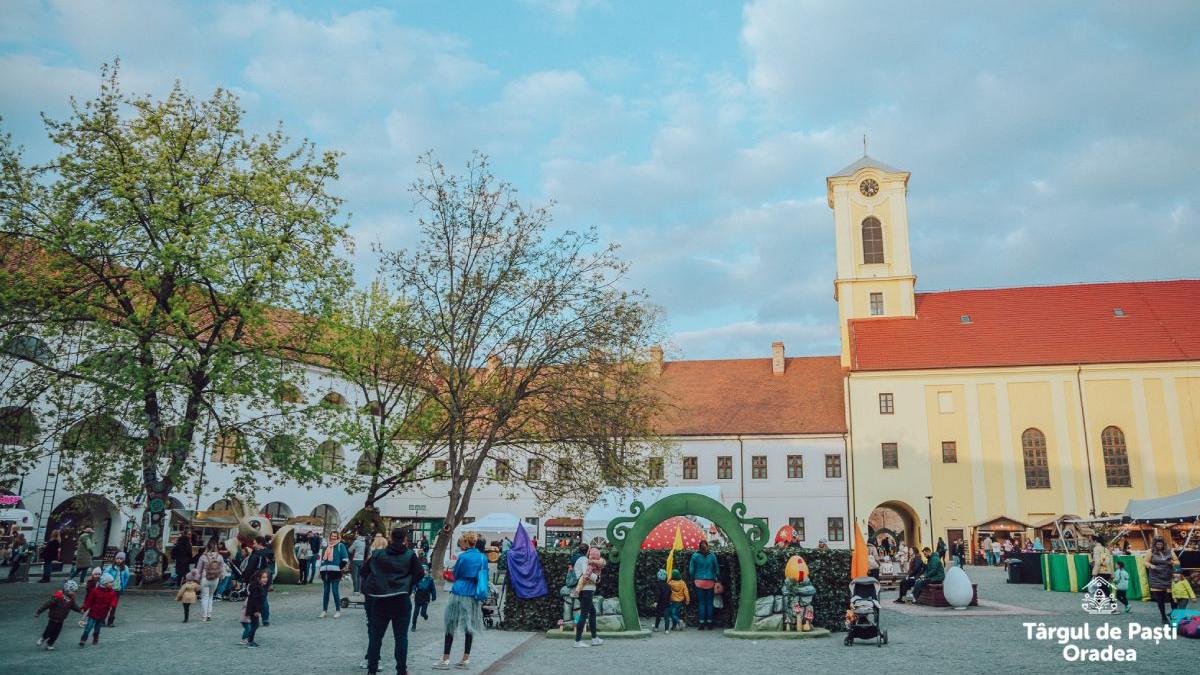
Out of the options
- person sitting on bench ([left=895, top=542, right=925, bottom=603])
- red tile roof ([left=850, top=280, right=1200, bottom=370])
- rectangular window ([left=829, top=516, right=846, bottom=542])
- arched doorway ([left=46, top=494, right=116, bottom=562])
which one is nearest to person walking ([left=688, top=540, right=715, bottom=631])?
person sitting on bench ([left=895, top=542, right=925, bottom=603])

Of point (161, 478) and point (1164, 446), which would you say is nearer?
point (161, 478)

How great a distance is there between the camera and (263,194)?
73.4 ft

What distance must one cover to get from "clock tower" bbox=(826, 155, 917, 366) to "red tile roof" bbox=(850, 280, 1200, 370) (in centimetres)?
141

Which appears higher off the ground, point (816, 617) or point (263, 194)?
point (263, 194)

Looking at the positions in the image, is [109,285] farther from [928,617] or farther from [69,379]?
[928,617]

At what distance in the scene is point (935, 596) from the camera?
65.0ft

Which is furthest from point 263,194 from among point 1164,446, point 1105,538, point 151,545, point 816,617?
point 1164,446

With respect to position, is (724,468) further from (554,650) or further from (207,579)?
(554,650)

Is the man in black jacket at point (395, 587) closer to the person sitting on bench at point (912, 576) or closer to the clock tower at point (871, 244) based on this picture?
A: the person sitting on bench at point (912, 576)

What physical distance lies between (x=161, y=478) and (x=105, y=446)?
7.61 feet

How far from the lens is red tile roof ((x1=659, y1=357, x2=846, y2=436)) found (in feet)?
154

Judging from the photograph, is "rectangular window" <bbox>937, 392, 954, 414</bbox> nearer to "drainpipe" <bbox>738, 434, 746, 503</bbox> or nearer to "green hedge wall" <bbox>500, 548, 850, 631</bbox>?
"drainpipe" <bbox>738, 434, 746, 503</bbox>

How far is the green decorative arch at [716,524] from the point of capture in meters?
14.9

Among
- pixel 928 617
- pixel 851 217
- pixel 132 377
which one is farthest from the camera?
pixel 851 217
